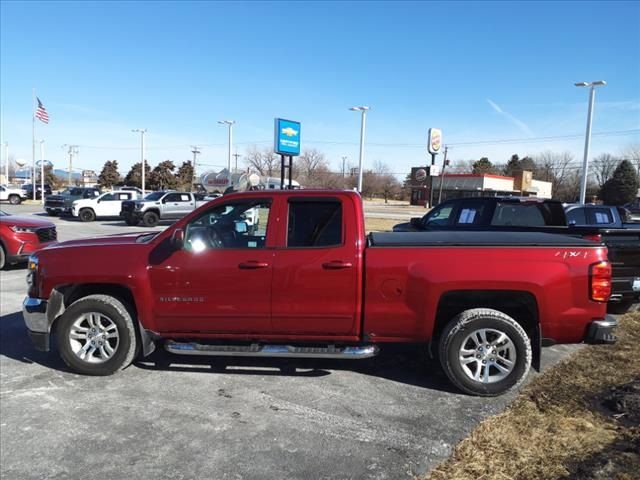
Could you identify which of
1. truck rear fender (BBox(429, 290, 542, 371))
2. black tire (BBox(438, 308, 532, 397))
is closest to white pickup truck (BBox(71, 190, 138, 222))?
truck rear fender (BBox(429, 290, 542, 371))

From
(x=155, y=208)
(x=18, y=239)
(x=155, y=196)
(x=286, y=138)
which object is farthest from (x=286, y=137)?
(x=18, y=239)

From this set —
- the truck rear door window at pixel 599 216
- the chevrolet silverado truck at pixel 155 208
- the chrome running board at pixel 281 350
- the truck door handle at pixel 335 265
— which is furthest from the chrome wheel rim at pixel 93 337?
the chevrolet silverado truck at pixel 155 208

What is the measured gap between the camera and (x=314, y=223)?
15.3 ft

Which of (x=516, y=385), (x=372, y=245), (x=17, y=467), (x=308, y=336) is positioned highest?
(x=372, y=245)

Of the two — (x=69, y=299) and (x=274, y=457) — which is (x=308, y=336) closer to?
(x=274, y=457)

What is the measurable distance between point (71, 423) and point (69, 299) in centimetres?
149

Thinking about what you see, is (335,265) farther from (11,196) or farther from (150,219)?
(11,196)

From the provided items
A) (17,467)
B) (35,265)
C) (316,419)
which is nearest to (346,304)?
(316,419)

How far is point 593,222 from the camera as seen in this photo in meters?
A: 11.1

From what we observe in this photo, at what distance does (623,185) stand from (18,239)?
3143 inches

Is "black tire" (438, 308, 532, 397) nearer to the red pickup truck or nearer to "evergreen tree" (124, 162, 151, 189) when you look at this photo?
the red pickup truck

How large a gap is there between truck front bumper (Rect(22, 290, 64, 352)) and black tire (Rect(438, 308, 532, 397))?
370 cm

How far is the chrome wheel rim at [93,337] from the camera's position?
4762mm

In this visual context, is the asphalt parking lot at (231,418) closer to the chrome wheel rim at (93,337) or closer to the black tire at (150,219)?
the chrome wheel rim at (93,337)
